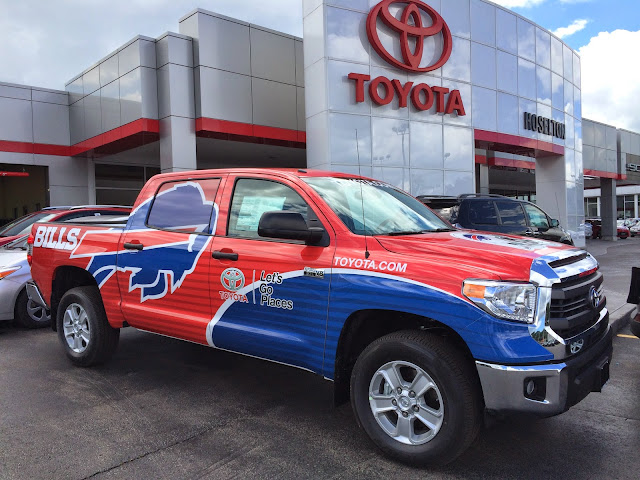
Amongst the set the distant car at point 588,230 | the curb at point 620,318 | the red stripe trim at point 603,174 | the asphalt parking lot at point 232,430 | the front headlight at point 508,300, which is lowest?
the asphalt parking lot at point 232,430

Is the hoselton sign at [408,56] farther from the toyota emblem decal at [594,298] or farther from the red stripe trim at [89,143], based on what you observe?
the toyota emblem decal at [594,298]

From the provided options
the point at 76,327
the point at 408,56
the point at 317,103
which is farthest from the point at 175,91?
the point at 76,327

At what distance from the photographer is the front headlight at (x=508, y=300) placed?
2.83 m

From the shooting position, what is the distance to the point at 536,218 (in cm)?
1022

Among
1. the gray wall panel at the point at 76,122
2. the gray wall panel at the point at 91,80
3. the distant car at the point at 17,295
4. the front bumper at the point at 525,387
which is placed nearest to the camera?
the front bumper at the point at 525,387

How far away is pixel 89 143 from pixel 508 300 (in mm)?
17791

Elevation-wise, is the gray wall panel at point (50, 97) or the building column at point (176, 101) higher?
the gray wall panel at point (50, 97)

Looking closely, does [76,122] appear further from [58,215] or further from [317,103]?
[58,215]

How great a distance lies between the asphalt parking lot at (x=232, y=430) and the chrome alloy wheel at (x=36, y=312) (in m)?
1.81

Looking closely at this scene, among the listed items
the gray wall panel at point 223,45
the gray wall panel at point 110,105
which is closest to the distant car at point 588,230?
the gray wall panel at point 223,45

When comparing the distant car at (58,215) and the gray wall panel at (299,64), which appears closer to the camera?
the distant car at (58,215)

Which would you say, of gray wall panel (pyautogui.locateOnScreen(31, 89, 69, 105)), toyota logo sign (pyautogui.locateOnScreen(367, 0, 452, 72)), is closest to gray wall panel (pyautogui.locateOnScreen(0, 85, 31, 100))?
gray wall panel (pyautogui.locateOnScreen(31, 89, 69, 105))

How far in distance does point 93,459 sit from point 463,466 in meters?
2.31

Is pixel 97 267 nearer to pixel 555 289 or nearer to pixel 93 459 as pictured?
pixel 93 459
